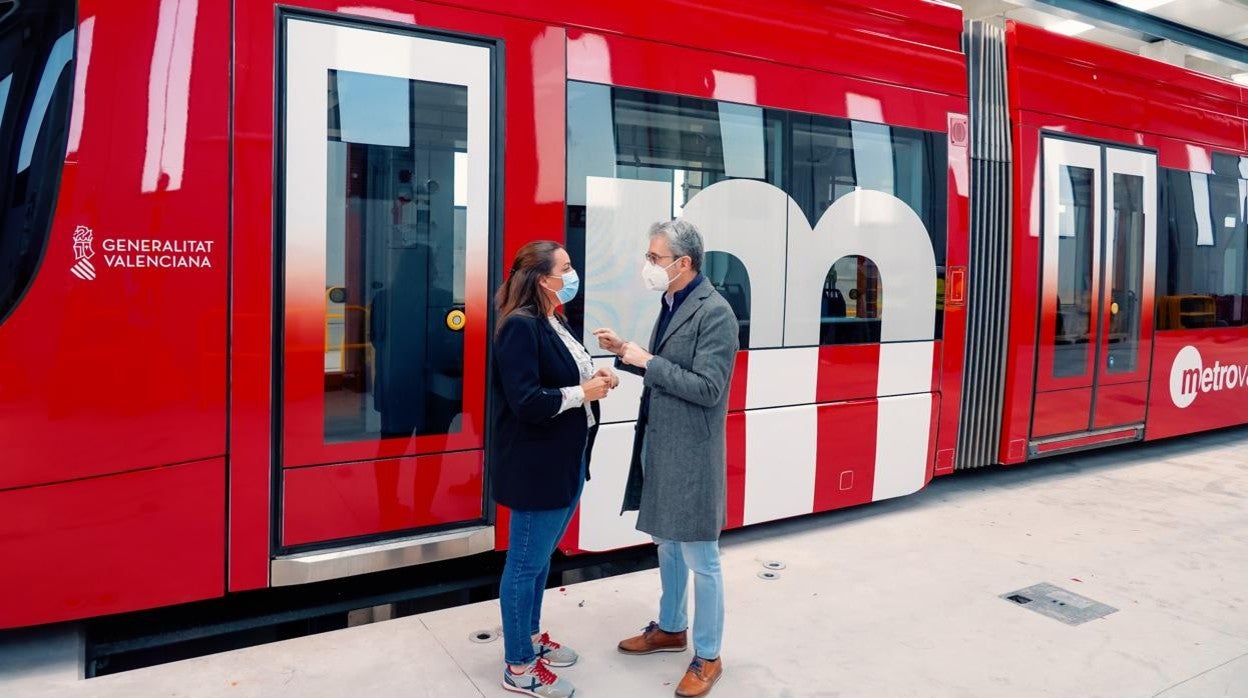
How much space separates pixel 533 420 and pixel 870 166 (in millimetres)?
2985

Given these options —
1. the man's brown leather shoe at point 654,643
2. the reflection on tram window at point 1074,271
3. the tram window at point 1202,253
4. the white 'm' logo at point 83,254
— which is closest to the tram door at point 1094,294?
the reflection on tram window at point 1074,271

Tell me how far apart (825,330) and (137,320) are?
10.7 feet

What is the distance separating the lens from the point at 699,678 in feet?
10.2

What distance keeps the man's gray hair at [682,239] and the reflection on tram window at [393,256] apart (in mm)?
988

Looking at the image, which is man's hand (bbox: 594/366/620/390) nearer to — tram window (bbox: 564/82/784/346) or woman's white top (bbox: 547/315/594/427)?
woman's white top (bbox: 547/315/594/427)

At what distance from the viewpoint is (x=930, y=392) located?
17.5ft

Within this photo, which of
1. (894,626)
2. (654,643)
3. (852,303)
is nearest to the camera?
(654,643)

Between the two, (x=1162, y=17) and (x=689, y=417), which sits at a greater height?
(x=1162, y=17)

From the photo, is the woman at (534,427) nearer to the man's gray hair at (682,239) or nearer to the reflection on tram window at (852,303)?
the man's gray hair at (682,239)

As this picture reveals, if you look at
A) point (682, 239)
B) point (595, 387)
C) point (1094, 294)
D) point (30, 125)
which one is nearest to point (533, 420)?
point (595, 387)

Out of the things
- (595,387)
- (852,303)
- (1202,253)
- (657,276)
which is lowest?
(595,387)

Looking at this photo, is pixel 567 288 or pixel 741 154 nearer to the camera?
pixel 567 288

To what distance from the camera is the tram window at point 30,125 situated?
296 cm

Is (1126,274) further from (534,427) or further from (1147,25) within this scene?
(534,427)
